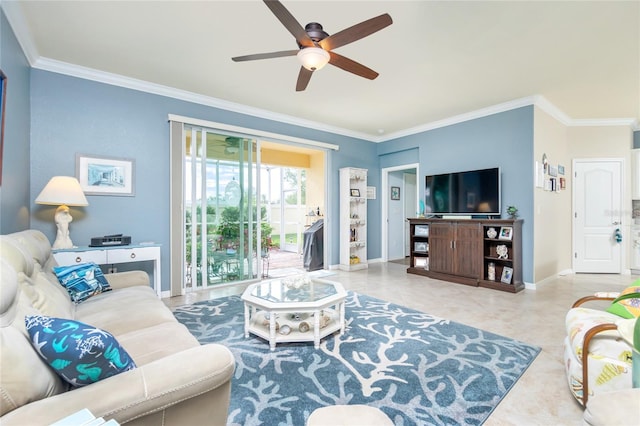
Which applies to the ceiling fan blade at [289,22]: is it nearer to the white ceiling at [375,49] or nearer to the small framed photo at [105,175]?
the white ceiling at [375,49]

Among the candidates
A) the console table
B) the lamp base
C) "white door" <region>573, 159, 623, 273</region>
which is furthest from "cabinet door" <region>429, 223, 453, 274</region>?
the lamp base

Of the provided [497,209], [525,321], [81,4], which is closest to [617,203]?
[497,209]

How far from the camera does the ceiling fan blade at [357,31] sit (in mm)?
1825

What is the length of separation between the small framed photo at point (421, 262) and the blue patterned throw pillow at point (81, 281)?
444cm

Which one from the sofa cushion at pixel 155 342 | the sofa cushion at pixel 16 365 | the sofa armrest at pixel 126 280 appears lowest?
the sofa cushion at pixel 155 342

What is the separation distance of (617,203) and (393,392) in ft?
19.3

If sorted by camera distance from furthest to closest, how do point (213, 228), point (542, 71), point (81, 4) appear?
point (213, 228) → point (542, 71) → point (81, 4)

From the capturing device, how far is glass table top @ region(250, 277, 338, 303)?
8.11ft

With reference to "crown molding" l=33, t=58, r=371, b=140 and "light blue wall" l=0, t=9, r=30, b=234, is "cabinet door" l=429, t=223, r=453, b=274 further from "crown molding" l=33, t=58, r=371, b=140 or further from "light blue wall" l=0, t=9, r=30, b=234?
"light blue wall" l=0, t=9, r=30, b=234

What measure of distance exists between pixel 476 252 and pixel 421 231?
3.48 ft

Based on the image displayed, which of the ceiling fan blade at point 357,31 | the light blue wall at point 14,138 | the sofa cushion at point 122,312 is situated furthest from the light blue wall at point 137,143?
the ceiling fan blade at point 357,31

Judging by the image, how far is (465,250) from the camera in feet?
14.5

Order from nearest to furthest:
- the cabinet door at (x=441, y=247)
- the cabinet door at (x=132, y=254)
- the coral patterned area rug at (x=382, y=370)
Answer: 1. the coral patterned area rug at (x=382, y=370)
2. the cabinet door at (x=132, y=254)
3. the cabinet door at (x=441, y=247)

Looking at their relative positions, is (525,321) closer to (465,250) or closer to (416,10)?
(465,250)
